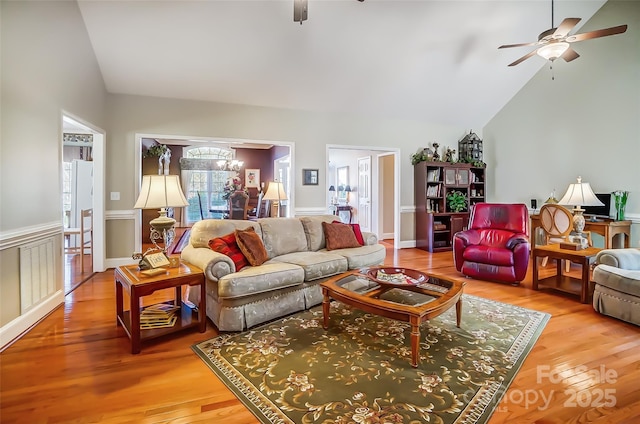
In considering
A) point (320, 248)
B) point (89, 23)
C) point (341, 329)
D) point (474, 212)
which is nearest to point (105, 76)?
point (89, 23)

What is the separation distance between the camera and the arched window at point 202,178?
10.8m

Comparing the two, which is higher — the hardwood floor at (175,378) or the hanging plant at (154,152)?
the hanging plant at (154,152)

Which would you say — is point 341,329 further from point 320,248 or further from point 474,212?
point 474,212

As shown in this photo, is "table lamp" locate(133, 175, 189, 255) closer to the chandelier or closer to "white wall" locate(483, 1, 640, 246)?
"white wall" locate(483, 1, 640, 246)

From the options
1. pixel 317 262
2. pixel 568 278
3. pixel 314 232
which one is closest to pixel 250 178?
pixel 314 232

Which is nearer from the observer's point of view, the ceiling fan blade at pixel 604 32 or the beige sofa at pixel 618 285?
the beige sofa at pixel 618 285

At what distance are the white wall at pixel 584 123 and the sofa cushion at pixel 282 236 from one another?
496 cm

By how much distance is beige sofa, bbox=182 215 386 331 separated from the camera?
8.96ft

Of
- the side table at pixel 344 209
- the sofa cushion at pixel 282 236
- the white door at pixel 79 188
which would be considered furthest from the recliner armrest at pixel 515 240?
the white door at pixel 79 188

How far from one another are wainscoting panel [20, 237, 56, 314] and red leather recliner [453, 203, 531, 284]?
15.8 feet

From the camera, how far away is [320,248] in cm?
407

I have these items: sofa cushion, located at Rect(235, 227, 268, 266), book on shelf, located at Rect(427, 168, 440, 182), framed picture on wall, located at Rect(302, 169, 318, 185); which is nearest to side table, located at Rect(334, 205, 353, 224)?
book on shelf, located at Rect(427, 168, 440, 182)

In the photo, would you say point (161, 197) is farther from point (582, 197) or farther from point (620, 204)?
point (620, 204)

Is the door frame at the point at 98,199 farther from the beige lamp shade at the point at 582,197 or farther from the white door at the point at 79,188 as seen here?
the beige lamp shade at the point at 582,197
